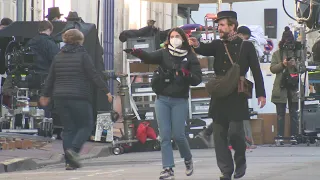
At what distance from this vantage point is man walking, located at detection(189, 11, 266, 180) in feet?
36.1

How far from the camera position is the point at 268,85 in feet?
76.1

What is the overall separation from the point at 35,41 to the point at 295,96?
503cm

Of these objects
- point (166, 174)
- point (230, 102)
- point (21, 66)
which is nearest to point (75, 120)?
point (166, 174)

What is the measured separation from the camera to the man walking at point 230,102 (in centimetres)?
1099

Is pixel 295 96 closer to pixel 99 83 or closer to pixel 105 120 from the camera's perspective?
pixel 105 120

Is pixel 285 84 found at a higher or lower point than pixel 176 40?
lower

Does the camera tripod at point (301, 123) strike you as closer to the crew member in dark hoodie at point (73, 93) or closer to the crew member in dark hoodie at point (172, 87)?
the crew member in dark hoodie at point (73, 93)

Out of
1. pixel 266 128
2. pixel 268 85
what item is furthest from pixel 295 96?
pixel 268 85

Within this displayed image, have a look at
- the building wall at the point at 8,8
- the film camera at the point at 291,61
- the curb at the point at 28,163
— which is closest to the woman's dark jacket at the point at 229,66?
the curb at the point at 28,163

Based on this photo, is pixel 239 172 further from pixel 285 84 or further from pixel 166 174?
pixel 285 84

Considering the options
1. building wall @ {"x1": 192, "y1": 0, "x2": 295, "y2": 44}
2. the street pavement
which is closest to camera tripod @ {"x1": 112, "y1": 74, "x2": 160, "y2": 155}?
the street pavement

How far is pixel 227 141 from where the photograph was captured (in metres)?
11.1

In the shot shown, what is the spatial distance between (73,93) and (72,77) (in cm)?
22

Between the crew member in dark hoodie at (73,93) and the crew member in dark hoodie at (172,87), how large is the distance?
1727 mm
